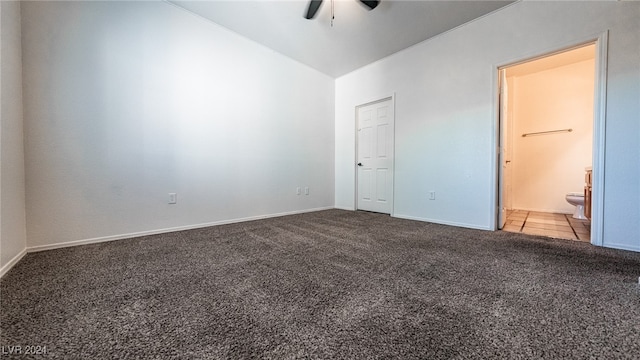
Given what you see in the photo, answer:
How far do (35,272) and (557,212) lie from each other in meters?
6.61

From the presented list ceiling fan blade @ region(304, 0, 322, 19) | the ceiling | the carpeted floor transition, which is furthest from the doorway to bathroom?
ceiling fan blade @ region(304, 0, 322, 19)

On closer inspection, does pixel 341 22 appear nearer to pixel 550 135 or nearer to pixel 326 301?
pixel 326 301

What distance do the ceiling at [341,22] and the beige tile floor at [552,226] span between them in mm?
2643

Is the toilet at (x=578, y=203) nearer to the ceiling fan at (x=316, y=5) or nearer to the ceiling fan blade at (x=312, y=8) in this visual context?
the ceiling fan at (x=316, y=5)

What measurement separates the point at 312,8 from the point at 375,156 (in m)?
2.38

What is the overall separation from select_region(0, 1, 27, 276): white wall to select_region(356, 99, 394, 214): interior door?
394cm

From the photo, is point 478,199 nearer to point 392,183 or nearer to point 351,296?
point 392,183

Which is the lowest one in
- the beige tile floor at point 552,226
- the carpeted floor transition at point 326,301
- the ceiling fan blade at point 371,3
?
the beige tile floor at point 552,226

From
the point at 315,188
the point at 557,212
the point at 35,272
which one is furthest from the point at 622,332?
the point at 557,212

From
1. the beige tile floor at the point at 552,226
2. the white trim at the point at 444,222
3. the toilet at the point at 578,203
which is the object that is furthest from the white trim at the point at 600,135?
the toilet at the point at 578,203

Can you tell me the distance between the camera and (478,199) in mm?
2799

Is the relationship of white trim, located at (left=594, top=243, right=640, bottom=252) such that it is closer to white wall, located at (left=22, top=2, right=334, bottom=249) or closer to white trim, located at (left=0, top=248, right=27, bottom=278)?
white wall, located at (left=22, top=2, right=334, bottom=249)

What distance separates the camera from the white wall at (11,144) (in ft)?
5.23

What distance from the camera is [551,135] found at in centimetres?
409
